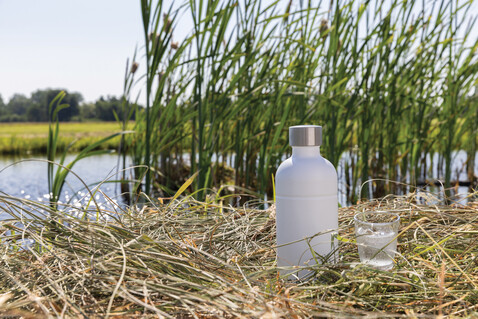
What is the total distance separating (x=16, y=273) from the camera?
2.30 feet

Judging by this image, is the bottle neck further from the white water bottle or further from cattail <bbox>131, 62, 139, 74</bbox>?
cattail <bbox>131, 62, 139, 74</bbox>

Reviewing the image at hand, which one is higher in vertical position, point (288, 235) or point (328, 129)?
point (328, 129)

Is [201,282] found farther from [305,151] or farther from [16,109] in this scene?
[16,109]

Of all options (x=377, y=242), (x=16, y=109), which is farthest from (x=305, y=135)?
(x=16, y=109)

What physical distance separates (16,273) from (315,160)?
54 cm

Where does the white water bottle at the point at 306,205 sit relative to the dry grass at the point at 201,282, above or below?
above

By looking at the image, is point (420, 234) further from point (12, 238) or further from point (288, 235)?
point (12, 238)

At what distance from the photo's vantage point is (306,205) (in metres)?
0.77

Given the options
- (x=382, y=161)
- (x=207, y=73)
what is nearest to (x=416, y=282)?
(x=207, y=73)

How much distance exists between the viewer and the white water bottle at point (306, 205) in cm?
76

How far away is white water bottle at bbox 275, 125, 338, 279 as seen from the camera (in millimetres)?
764

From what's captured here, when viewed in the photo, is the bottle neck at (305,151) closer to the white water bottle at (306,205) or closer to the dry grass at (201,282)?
the white water bottle at (306,205)

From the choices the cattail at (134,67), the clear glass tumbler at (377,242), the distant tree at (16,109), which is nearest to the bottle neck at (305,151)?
the clear glass tumbler at (377,242)

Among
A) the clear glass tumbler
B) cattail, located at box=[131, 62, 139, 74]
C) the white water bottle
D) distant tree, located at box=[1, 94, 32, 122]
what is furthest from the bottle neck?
distant tree, located at box=[1, 94, 32, 122]
